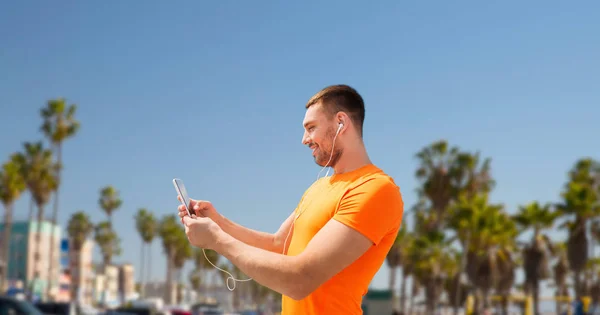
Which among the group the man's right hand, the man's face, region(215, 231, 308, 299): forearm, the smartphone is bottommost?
region(215, 231, 308, 299): forearm

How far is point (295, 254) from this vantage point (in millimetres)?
2447

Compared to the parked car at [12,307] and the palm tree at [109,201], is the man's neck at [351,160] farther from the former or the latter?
the palm tree at [109,201]

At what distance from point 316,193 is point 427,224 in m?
74.8

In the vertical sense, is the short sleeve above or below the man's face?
below

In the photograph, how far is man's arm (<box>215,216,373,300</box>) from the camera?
222 centimetres

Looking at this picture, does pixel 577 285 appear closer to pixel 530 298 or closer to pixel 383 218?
pixel 530 298

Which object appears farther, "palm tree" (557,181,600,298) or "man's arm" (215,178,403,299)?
"palm tree" (557,181,600,298)

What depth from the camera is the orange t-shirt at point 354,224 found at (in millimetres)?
2270

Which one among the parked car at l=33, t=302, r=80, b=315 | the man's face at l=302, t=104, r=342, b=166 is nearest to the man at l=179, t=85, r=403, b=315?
the man's face at l=302, t=104, r=342, b=166

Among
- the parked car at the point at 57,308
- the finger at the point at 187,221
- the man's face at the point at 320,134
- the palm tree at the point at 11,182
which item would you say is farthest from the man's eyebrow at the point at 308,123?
the palm tree at the point at 11,182

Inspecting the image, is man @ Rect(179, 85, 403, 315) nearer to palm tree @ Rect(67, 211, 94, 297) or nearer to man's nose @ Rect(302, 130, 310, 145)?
man's nose @ Rect(302, 130, 310, 145)

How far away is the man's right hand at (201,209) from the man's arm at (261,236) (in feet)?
0.30

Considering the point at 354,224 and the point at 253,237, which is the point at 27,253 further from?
the point at 354,224

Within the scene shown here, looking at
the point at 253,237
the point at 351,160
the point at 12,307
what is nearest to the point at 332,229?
the point at 351,160
